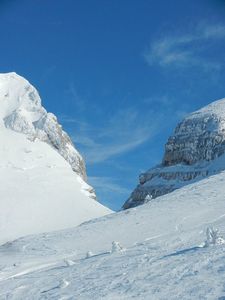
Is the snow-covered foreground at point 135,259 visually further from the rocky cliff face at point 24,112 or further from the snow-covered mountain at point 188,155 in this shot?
the rocky cliff face at point 24,112

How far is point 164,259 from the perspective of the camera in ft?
37.9

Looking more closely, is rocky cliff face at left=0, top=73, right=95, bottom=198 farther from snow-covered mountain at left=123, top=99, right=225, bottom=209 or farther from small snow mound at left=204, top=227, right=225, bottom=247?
small snow mound at left=204, top=227, right=225, bottom=247

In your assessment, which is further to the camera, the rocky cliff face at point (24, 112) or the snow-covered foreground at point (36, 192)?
the rocky cliff face at point (24, 112)

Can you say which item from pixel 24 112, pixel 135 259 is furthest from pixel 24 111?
pixel 135 259

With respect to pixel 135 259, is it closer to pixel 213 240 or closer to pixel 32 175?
pixel 213 240

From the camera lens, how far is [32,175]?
196ft

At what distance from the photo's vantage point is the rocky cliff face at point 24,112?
71062 millimetres

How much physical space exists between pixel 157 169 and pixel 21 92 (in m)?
20.0

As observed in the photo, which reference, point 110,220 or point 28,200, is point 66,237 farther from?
point 28,200

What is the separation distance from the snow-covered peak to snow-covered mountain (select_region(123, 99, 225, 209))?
44.8 feet

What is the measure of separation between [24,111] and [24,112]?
0.29 metres

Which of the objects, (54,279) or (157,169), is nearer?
(54,279)

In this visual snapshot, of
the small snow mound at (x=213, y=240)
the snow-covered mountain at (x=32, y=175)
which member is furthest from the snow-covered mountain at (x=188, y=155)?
the small snow mound at (x=213, y=240)

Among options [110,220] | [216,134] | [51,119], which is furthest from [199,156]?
[110,220]
